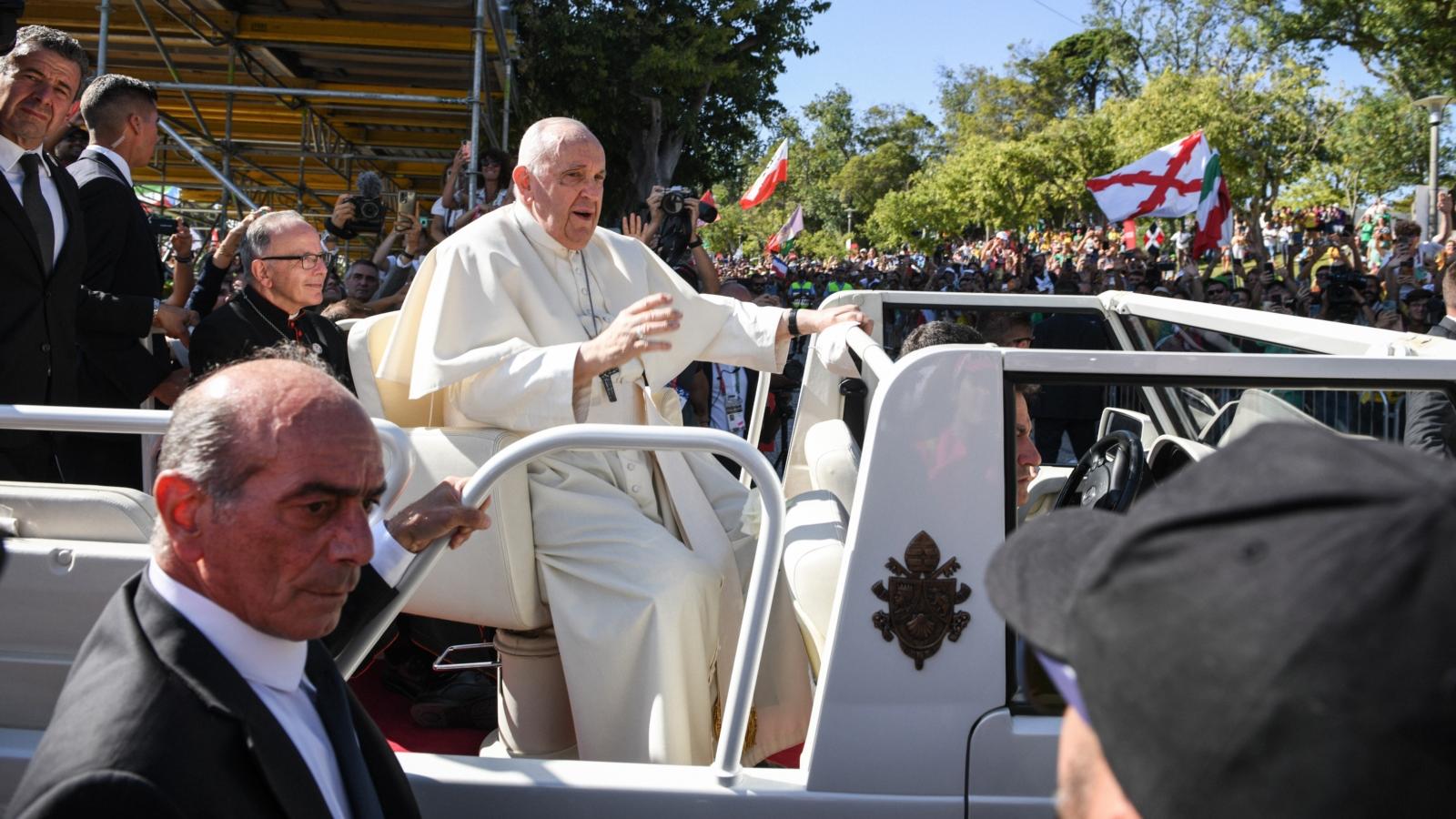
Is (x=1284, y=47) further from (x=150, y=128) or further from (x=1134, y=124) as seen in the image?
(x=150, y=128)

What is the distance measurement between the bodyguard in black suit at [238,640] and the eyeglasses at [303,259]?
250 cm

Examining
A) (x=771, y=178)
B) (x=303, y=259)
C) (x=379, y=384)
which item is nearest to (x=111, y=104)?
(x=303, y=259)

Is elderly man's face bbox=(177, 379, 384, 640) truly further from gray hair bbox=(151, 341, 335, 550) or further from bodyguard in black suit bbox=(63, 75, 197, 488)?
bodyguard in black suit bbox=(63, 75, 197, 488)

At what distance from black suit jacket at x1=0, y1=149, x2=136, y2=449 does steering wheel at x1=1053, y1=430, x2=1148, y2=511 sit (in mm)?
2911

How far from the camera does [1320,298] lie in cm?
1238

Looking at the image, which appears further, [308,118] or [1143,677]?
[308,118]

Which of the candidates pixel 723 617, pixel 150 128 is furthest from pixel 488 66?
pixel 723 617

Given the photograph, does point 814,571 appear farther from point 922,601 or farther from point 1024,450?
point 1024,450

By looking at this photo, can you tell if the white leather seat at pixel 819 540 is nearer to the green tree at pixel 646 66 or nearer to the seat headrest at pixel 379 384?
the seat headrest at pixel 379 384

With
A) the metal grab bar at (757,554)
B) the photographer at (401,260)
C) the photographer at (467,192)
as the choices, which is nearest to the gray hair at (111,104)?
the photographer at (401,260)

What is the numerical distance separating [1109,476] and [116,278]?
3.30 metres

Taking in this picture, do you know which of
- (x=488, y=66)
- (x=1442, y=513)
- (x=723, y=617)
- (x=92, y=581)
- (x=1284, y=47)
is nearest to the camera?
(x=1442, y=513)

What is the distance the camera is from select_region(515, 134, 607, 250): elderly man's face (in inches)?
136

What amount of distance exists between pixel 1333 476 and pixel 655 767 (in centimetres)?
172
